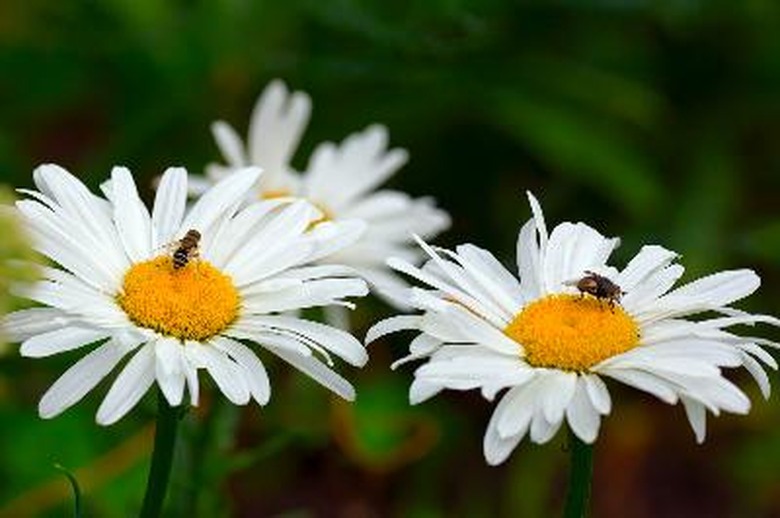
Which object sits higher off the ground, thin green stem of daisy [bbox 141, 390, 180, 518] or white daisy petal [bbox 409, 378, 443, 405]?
white daisy petal [bbox 409, 378, 443, 405]

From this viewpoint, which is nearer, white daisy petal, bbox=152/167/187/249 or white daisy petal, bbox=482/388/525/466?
white daisy petal, bbox=482/388/525/466

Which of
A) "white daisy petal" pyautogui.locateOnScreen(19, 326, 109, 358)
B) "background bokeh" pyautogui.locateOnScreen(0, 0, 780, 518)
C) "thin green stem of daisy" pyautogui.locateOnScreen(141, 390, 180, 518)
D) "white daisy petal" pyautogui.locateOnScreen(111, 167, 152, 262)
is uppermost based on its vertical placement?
"background bokeh" pyautogui.locateOnScreen(0, 0, 780, 518)

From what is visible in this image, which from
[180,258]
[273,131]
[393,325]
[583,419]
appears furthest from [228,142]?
[583,419]

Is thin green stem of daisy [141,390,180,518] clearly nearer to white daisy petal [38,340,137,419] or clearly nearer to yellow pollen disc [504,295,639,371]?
white daisy petal [38,340,137,419]

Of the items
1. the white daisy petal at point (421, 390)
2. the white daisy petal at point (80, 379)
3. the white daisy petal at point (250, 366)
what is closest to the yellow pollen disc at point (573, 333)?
the white daisy petal at point (421, 390)

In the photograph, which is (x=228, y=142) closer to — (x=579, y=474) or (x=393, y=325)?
(x=393, y=325)

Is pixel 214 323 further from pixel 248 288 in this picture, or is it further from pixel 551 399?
pixel 551 399

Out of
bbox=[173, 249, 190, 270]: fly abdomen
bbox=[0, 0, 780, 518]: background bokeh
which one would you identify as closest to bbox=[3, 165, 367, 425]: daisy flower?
bbox=[173, 249, 190, 270]: fly abdomen
